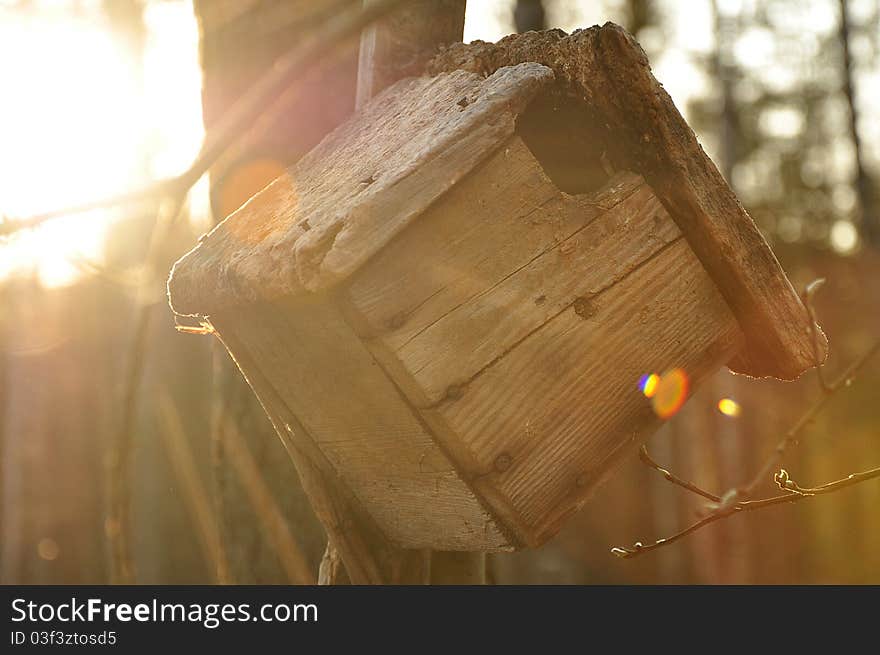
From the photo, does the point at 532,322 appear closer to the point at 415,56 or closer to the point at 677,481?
the point at 677,481

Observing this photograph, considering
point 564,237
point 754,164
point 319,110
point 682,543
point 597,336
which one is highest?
point 754,164

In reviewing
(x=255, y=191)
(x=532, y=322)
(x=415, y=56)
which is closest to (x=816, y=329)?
(x=532, y=322)

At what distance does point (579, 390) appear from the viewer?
4.36 ft

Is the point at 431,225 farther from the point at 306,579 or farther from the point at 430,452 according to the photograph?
the point at 306,579

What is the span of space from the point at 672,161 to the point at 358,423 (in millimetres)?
592

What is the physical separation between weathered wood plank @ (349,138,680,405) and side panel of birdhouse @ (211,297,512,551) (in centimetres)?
8

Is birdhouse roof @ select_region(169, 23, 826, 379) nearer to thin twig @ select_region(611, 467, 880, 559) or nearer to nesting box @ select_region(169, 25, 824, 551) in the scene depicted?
nesting box @ select_region(169, 25, 824, 551)

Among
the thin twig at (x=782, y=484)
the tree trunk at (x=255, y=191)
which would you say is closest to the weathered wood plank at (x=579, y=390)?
the thin twig at (x=782, y=484)

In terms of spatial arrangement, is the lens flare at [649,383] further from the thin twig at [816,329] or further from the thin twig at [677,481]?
the thin twig at [816,329]
